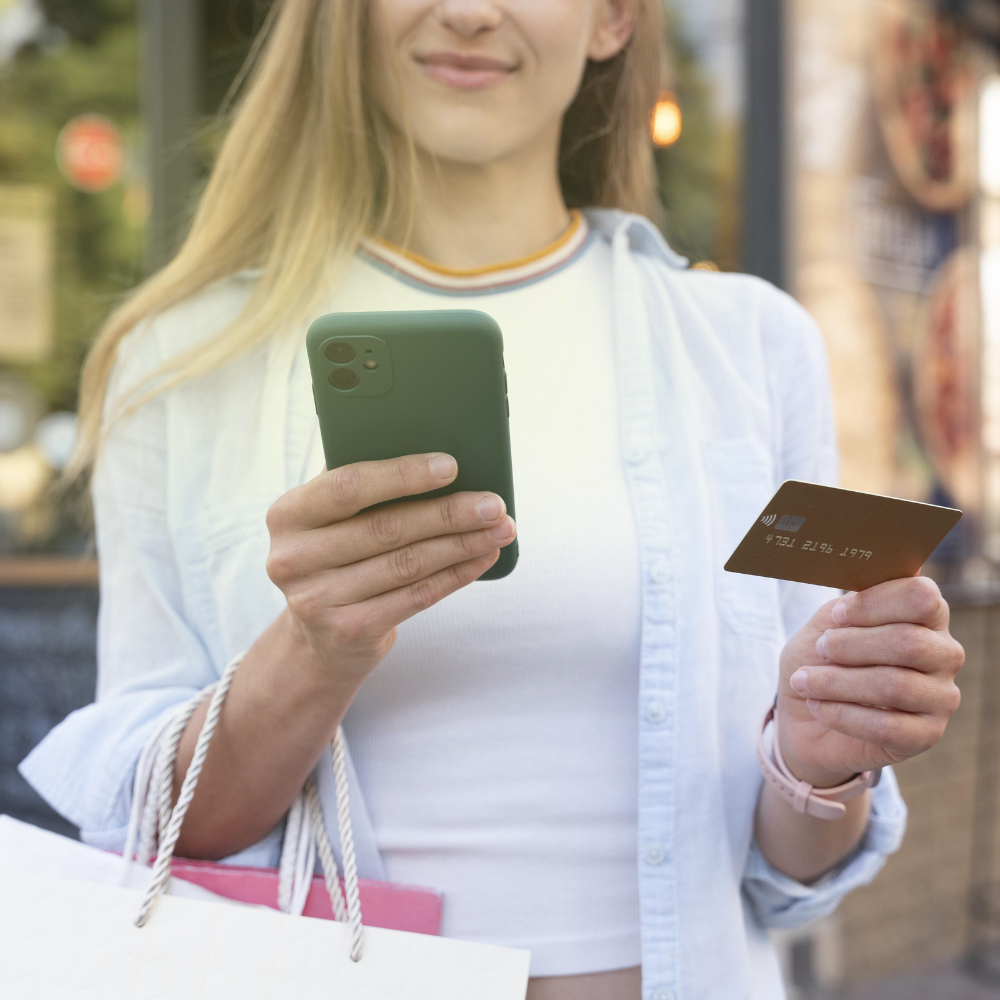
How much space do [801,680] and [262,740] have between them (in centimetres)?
50

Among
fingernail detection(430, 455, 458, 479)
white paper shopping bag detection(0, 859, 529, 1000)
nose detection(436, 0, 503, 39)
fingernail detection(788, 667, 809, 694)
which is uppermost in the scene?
nose detection(436, 0, 503, 39)

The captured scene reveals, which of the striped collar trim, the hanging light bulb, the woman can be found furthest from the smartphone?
the hanging light bulb

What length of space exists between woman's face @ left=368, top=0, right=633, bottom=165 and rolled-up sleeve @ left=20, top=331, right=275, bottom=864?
16.0 inches

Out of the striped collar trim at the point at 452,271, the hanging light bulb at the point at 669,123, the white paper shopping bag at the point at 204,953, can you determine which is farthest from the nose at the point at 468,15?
the hanging light bulb at the point at 669,123

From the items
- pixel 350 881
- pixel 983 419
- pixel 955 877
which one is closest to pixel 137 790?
pixel 350 881

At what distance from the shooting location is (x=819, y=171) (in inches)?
135

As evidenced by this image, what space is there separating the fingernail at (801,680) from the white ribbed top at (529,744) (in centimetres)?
20

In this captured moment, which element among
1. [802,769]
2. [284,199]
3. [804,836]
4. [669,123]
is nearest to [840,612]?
[802,769]

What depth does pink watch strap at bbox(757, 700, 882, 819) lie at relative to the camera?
1.04m

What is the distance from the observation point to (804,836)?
3.63 feet

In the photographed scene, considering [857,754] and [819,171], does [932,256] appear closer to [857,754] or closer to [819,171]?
[819,171]

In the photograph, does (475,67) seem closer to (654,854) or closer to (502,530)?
(502,530)

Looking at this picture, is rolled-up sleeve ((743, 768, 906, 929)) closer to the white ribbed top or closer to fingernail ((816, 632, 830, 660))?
the white ribbed top

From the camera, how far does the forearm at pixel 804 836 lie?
1104mm
